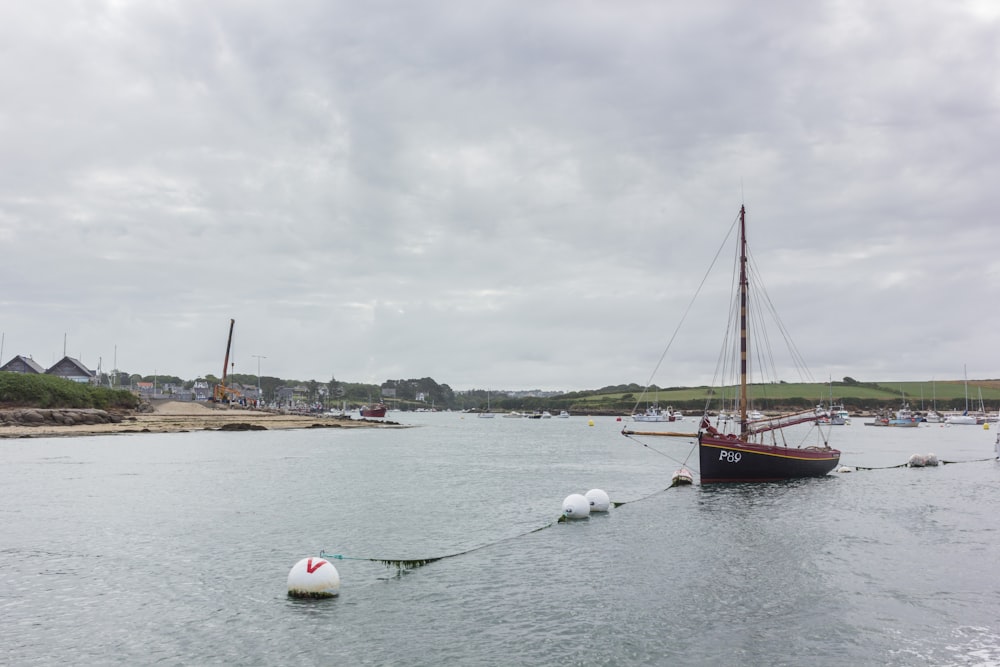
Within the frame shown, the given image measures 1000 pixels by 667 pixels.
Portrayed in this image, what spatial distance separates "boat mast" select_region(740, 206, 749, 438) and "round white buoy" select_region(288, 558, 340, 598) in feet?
143

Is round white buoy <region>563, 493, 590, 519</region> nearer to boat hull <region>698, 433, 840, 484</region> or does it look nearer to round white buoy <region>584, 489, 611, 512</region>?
round white buoy <region>584, 489, 611, 512</region>

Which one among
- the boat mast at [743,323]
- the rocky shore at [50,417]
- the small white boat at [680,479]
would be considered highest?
the boat mast at [743,323]

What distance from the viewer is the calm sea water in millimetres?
18234

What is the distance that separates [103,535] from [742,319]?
49.6 m

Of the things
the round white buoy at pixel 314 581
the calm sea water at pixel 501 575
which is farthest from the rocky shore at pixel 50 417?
the round white buoy at pixel 314 581

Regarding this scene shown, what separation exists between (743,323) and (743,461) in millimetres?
12609

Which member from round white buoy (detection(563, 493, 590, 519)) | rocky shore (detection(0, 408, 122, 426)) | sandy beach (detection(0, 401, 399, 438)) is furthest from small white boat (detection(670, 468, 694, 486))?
rocky shore (detection(0, 408, 122, 426))

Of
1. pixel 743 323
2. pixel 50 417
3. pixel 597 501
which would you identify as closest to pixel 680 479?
pixel 743 323

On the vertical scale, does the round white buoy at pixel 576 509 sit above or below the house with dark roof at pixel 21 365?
below

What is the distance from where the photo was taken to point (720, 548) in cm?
3053

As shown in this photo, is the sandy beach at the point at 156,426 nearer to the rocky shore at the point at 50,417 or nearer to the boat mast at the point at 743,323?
the rocky shore at the point at 50,417

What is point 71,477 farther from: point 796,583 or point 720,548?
point 796,583

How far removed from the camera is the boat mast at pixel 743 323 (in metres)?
58.7

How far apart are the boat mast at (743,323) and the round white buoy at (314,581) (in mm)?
43689
